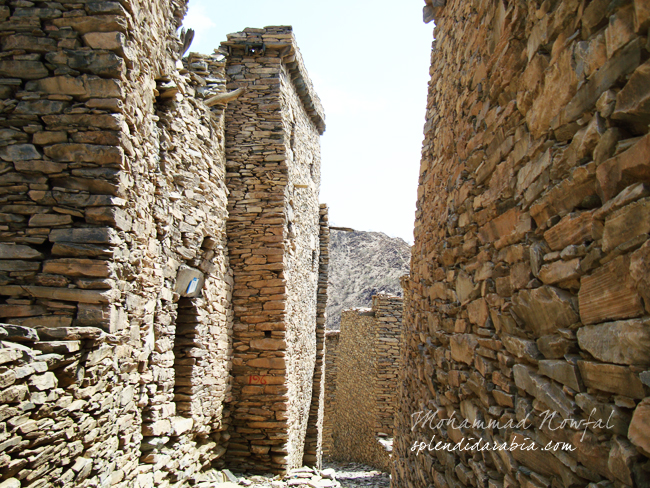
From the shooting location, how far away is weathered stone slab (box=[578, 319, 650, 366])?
4.41 feet

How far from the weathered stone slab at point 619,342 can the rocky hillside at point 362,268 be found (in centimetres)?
2874

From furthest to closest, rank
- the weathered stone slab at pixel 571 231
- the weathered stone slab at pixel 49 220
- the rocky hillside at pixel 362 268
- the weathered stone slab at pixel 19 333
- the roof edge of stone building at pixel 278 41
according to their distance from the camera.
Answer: the rocky hillside at pixel 362 268 < the roof edge of stone building at pixel 278 41 < the weathered stone slab at pixel 49 220 < the weathered stone slab at pixel 19 333 < the weathered stone slab at pixel 571 231

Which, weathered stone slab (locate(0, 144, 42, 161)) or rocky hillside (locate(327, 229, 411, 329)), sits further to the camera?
rocky hillside (locate(327, 229, 411, 329))

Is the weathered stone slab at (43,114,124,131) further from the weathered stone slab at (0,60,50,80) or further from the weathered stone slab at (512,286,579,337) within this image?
the weathered stone slab at (512,286,579,337)

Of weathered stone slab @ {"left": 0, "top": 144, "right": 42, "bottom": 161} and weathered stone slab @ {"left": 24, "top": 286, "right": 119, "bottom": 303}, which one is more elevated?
weathered stone slab @ {"left": 0, "top": 144, "right": 42, "bottom": 161}

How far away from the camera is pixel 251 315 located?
7.48 m

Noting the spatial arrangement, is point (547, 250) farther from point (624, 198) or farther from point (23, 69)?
point (23, 69)

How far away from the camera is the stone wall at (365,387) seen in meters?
→ 13.7

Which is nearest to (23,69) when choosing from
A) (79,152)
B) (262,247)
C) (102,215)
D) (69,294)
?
(79,152)

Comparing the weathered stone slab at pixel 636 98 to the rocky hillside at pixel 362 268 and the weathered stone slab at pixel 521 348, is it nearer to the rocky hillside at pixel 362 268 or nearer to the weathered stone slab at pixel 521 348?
the weathered stone slab at pixel 521 348

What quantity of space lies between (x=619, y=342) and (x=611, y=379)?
0.46 ft

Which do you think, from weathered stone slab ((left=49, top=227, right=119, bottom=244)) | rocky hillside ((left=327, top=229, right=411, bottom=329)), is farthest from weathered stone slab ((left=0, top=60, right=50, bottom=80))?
rocky hillside ((left=327, top=229, right=411, bottom=329))

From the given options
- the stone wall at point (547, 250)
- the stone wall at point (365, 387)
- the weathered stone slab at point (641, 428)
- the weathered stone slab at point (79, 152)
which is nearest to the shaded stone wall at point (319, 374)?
the stone wall at point (365, 387)

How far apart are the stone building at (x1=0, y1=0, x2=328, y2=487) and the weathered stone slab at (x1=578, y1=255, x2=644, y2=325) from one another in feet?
10.5
